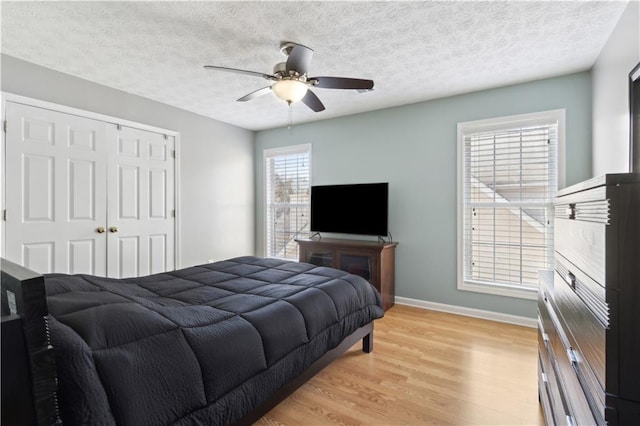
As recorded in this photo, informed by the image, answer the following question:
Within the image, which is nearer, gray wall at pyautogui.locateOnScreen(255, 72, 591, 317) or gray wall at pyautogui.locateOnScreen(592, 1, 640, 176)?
gray wall at pyautogui.locateOnScreen(592, 1, 640, 176)

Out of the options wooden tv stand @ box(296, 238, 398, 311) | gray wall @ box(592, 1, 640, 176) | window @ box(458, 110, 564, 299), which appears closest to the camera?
gray wall @ box(592, 1, 640, 176)

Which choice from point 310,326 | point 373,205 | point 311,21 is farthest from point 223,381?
point 373,205

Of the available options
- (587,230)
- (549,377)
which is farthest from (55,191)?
(549,377)

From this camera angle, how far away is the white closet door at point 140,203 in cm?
360

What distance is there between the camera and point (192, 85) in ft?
11.3

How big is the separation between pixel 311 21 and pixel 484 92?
91.6 inches

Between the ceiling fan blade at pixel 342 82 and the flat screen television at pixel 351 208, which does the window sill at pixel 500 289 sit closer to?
the flat screen television at pixel 351 208

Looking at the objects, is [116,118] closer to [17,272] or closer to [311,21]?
[311,21]

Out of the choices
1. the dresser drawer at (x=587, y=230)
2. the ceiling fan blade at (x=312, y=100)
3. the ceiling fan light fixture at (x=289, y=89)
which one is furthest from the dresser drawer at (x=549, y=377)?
the ceiling fan blade at (x=312, y=100)

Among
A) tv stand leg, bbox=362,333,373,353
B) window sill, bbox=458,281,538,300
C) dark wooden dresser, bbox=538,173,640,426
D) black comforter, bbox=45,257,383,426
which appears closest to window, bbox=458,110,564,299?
window sill, bbox=458,281,538,300

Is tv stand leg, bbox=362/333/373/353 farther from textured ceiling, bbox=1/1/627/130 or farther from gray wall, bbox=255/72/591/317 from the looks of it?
textured ceiling, bbox=1/1/627/130

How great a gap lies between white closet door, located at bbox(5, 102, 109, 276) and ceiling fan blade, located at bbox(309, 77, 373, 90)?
102 inches

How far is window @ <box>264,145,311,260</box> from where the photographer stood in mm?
5035

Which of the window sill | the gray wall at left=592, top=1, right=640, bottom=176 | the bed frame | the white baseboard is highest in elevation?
the gray wall at left=592, top=1, right=640, bottom=176
